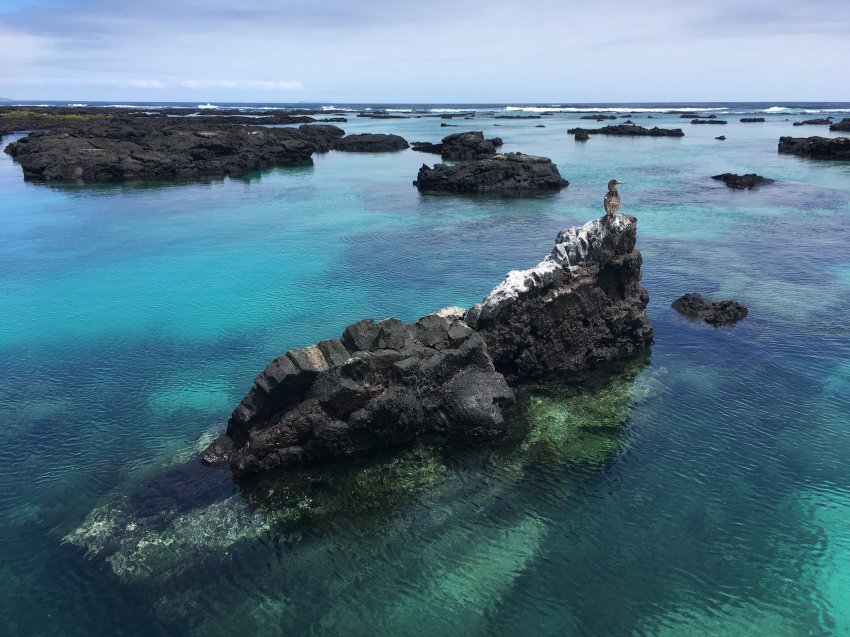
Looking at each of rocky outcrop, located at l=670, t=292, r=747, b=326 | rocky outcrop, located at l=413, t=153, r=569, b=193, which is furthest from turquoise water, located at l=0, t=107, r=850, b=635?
rocky outcrop, located at l=413, t=153, r=569, b=193

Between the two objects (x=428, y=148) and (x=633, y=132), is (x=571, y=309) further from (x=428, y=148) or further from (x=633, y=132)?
(x=633, y=132)

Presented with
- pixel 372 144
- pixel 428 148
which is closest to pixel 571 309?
pixel 428 148

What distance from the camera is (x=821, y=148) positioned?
9425cm

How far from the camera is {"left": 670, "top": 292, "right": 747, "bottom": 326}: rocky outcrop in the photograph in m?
30.9

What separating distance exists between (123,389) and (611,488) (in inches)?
819

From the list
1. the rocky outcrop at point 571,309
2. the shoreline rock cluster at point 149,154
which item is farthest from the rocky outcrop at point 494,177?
the rocky outcrop at point 571,309

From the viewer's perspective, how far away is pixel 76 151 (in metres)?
85.4

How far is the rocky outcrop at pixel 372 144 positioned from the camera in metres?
119

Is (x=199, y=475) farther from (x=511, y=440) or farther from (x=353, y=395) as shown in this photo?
(x=511, y=440)

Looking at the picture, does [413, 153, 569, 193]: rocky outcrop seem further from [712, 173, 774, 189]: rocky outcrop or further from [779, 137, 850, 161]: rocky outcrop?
[779, 137, 850, 161]: rocky outcrop

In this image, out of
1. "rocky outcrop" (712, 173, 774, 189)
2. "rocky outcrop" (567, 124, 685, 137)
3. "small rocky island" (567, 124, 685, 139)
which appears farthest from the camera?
"rocky outcrop" (567, 124, 685, 137)

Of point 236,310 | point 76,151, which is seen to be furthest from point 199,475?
point 76,151

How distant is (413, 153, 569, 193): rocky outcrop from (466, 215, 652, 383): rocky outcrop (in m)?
47.2

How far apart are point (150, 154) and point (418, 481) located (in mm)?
85940
